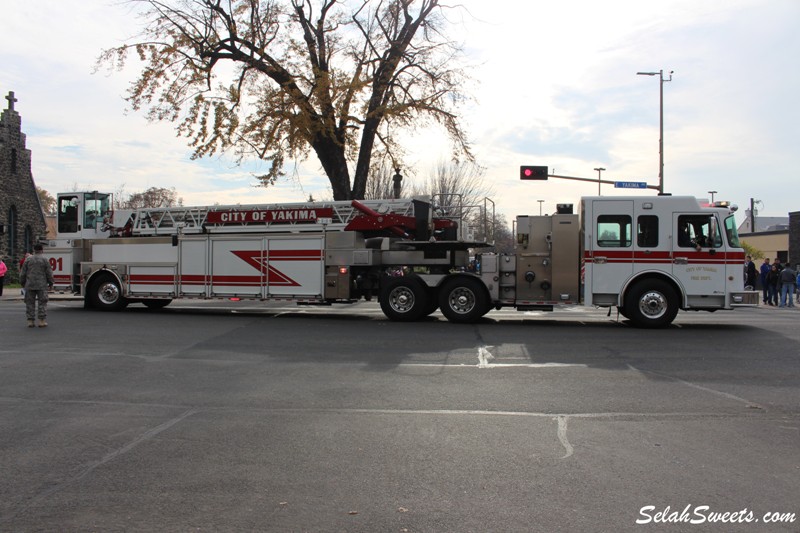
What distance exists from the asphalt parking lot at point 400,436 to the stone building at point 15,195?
1321 inches

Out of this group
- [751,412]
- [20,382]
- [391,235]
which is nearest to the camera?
[751,412]

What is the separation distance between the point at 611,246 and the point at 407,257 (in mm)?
4578

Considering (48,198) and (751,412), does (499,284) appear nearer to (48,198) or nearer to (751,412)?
(751,412)

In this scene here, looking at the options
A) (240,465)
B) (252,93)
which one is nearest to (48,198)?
(252,93)

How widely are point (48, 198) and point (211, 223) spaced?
83.2 meters

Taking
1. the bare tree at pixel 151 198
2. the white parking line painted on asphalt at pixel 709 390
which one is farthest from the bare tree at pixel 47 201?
the white parking line painted on asphalt at pixel 709 390

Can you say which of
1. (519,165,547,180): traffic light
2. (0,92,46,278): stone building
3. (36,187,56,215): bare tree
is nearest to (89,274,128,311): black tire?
(519,165,547,180): traffic light

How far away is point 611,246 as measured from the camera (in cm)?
1330

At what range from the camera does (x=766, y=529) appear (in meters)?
3.69

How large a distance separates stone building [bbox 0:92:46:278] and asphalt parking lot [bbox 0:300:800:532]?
33.5 metres

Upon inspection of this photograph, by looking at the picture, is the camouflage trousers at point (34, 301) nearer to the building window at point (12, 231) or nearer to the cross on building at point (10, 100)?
the building window at point (12, 231)

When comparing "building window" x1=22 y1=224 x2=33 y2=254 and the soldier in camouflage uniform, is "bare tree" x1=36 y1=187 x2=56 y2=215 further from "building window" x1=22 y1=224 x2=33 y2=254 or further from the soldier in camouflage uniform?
the soldier in camouflage uniform

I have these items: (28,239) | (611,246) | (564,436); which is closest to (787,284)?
(611,246)

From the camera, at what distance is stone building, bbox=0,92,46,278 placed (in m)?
38.8
